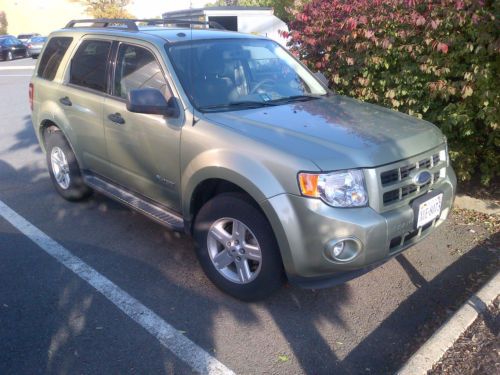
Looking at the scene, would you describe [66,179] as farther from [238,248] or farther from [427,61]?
[427,61]

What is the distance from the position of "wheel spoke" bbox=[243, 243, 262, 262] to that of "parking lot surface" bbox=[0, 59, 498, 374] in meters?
0.41

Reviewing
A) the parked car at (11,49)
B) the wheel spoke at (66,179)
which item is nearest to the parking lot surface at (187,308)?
the wheel spoke at (66,179)

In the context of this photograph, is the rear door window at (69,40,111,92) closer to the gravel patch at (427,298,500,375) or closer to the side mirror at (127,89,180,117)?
the side mirror at (127,89,180,117)

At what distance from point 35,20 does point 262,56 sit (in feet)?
196

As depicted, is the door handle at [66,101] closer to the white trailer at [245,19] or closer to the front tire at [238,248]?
the front tire at [238,248]

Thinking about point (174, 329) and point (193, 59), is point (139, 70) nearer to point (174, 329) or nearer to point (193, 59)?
point (193, 59)

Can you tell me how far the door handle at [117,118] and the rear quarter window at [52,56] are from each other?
1.34 m

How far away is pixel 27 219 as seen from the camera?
4859mm

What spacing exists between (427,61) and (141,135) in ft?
9.41

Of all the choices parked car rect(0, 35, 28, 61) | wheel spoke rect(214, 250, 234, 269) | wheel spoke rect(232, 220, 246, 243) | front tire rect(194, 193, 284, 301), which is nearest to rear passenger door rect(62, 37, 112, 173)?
front tire rect(194, 193, 284, 301)

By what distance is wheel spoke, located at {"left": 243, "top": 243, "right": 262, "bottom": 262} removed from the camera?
3145mm

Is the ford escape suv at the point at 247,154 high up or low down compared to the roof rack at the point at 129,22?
down

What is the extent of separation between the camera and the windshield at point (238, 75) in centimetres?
367

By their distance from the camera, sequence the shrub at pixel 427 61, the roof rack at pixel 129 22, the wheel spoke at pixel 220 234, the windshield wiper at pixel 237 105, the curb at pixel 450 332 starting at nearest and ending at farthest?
the curb at pixel 450 332
the wheel spoke at pixel 220 234
the windshield wiper at pixel 237 105
the shrub at pixel 427 61
the roof rack at pixel 129 22
